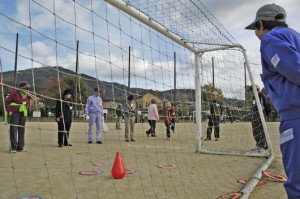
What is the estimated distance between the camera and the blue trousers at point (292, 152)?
5.25ft

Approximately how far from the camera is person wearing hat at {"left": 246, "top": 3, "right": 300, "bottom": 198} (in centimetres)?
159

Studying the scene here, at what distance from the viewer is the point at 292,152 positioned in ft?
5.33

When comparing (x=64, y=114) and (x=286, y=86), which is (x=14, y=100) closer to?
(x=64, y=114)

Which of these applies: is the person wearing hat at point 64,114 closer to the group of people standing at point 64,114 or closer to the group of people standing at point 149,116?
the group of people standing at point 64,114

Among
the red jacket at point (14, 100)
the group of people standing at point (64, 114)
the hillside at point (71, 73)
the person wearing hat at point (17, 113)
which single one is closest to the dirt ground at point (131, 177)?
the person wearing hat at point (17, 113)

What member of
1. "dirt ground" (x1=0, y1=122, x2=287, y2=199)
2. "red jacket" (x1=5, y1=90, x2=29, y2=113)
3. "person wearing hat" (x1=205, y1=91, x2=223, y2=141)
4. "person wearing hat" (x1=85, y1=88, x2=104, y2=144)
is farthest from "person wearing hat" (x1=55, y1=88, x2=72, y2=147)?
"person wearing hat" (x1=205, y1=91, x2=223, y2=141)

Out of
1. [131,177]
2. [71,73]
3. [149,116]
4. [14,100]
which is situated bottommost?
[131,177]

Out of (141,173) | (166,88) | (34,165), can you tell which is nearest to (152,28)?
(166,88)

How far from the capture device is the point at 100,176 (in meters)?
4.74

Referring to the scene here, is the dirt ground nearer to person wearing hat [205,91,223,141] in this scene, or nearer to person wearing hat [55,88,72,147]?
person wearing hat [55,88,72,147]

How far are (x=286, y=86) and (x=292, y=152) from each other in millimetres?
362

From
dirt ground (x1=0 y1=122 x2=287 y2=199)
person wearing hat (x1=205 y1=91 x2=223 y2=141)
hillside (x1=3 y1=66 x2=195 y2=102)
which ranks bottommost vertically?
dirt ground (x1=0 y1=122 x2=287 y2=199)

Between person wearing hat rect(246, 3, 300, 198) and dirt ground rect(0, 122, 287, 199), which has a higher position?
person wearing hat rect(246, 3, 300, 198)

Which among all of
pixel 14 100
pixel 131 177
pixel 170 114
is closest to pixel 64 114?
pixel 14 100
